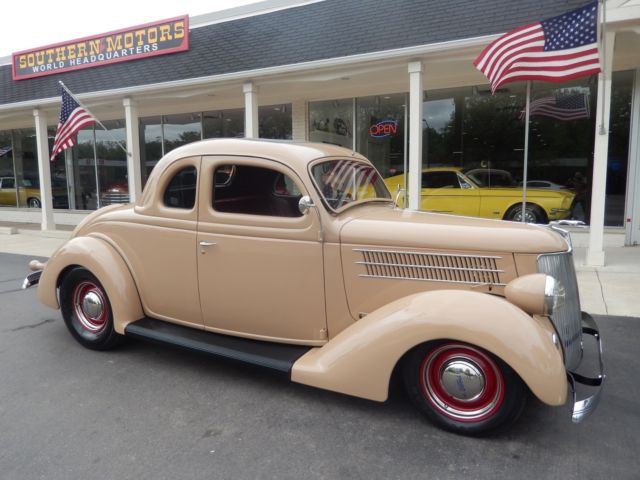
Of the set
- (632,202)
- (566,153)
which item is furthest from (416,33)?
(632,202)

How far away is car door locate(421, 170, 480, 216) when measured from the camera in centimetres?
1016

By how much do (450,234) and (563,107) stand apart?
26.3 ft

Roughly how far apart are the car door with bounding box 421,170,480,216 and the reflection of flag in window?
2009 mm

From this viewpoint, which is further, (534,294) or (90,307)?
(90,307)

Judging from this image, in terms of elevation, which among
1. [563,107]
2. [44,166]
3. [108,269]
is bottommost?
[108,269]

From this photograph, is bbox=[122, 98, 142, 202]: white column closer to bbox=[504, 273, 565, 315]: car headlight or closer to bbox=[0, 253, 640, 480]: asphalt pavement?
bbox=[0, 253, 640, 480]: asphalt pavement

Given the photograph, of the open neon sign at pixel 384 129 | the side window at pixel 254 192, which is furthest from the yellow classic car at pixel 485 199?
the side window at pixel 254 192

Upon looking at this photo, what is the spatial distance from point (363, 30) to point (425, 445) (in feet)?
24.4

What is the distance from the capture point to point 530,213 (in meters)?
9.73

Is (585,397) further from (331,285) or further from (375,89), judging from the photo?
(375,89)

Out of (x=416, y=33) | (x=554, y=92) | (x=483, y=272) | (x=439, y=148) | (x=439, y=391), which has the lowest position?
(x=439, y=391)

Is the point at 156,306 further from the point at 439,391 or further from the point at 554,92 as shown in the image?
the point at 554,92

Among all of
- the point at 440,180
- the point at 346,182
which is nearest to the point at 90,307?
the point at 346,182

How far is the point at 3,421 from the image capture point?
10.2ft
